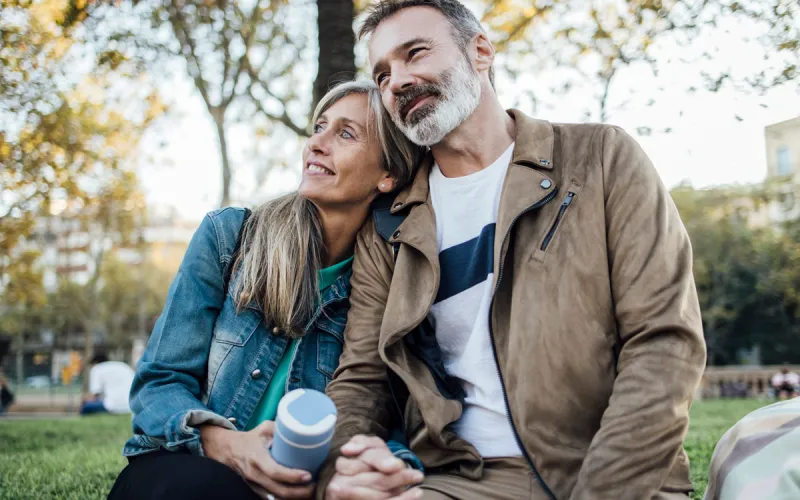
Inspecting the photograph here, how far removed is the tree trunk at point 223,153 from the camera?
1447 cm

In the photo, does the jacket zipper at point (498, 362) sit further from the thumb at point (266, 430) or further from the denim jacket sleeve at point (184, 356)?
the denim jacket sleeve at point (184, 356)

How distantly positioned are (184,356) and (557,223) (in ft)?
5.45

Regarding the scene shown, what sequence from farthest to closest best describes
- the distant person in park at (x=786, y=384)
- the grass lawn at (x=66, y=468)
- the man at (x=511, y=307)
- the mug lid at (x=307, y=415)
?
the distant person in park at (x=786, y=384), the grass lawn at (x=66, y=468), the man at (x=511, y=307), the mug lid at (x=307, y=415)

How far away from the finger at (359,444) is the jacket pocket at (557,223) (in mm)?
919

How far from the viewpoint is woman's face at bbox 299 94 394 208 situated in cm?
340

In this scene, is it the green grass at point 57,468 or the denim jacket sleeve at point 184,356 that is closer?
the denim jacket sleeve at point 184,356

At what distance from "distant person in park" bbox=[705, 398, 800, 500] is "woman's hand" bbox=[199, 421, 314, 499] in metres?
1.44

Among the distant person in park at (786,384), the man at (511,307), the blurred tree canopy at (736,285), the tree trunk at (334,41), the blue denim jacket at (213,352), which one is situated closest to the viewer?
the man at (511,307)

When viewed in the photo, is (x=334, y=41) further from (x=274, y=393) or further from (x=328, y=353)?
(x=274, y=393)

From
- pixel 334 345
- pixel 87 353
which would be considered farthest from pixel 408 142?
pixel 87 353

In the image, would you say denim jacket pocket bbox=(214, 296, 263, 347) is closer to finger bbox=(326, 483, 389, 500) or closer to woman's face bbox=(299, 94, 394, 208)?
woman's face bbox=(299, 94, 394, 208)

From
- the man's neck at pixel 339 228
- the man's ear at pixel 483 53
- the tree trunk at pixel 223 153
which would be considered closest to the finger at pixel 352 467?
the man's neck at pixel 339 228

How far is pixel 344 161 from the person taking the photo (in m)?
3.42

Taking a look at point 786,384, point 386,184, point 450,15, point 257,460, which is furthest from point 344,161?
point 786,384
